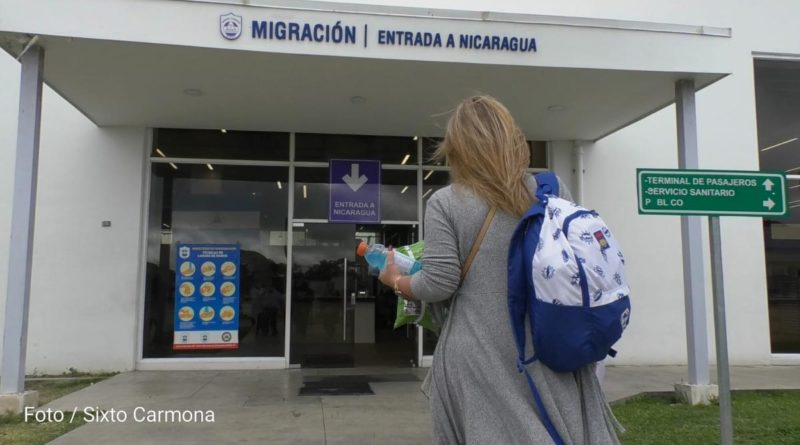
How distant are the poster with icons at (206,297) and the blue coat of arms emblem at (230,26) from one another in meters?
3.83

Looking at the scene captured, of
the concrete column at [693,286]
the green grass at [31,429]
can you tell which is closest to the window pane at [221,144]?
the green grass at [31,429]

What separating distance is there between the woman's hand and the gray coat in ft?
0.42

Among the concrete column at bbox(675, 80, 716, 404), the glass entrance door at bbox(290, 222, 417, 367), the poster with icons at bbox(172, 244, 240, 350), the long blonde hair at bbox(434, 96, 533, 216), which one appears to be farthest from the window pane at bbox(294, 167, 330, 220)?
the long blonde hair at bbox(434, 96, 533, 216)

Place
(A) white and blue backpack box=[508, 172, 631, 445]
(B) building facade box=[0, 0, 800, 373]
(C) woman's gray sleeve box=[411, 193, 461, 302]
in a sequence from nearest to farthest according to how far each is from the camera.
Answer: (A) white and blue backpack box=[508, 172, 631, 445]
(C) woman's gray sleeve box=[411, 193, 461, 302]
(B) building facade box=[0, 0, 800, 373]

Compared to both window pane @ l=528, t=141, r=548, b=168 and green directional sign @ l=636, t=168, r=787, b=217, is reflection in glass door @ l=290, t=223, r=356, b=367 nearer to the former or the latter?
window pane @ l=528, t=141, r=548, b=168

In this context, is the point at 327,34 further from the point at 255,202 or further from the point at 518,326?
the point at 518,326

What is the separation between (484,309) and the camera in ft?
5.38

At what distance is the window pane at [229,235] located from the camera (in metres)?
8.88

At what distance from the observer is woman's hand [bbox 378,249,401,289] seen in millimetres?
1815

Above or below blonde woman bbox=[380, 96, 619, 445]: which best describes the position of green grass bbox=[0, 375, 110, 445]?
below

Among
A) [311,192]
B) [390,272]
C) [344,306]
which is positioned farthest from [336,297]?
[390,272]

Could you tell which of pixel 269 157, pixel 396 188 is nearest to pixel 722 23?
pixel 396 188

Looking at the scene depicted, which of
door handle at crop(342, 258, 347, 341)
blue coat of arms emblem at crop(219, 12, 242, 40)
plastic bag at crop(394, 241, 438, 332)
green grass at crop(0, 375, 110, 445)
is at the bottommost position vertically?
green grass at crop(0, 375, 110, 445)

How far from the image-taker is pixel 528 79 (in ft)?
22.8
